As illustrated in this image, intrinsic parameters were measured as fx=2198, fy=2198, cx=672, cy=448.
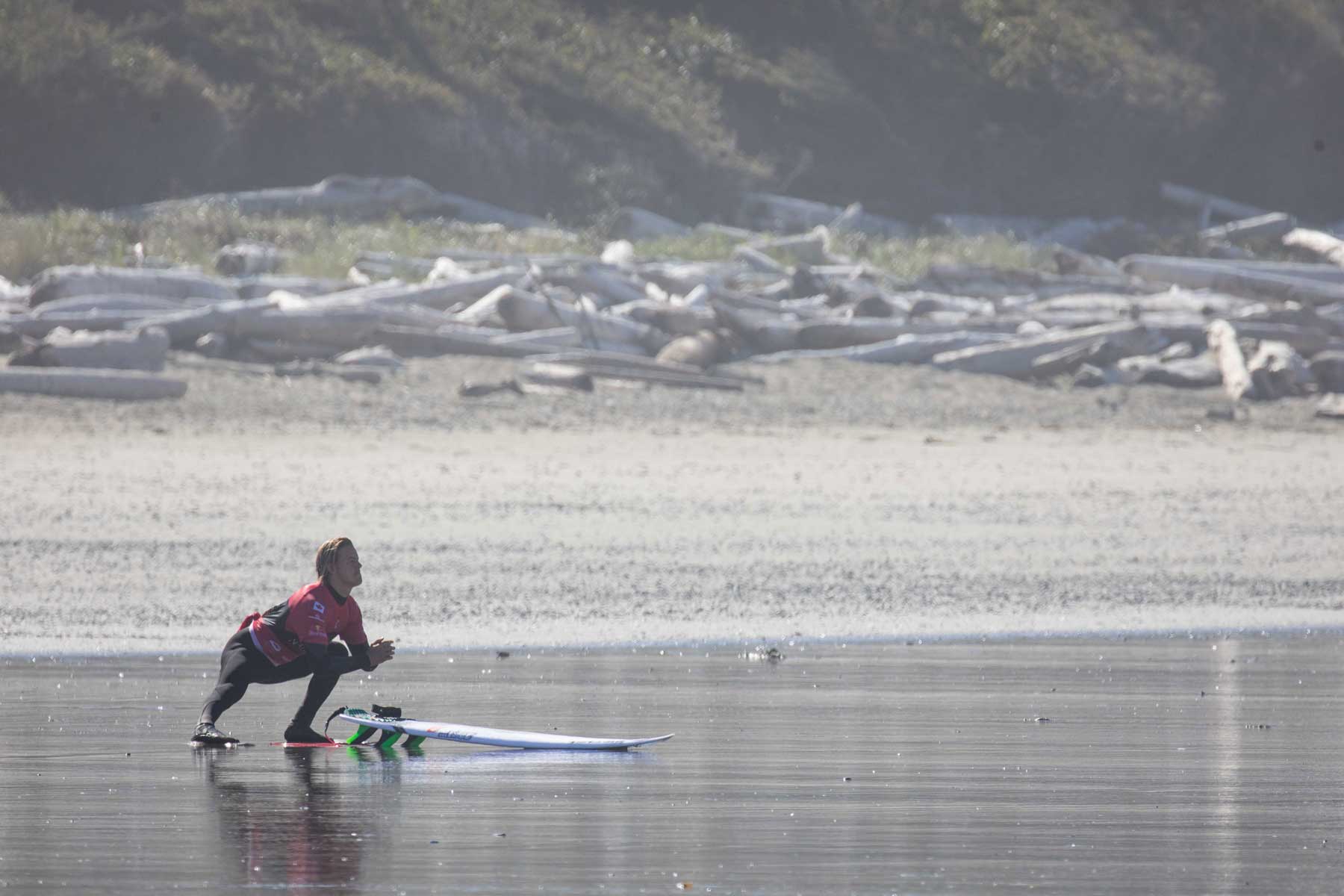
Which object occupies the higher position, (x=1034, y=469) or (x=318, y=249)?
(x=318, y=249)

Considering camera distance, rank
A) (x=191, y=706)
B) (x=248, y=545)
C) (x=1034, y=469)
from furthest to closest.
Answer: (x=1034, y=469)
(x=248, y=545)
(x=191, y=706)

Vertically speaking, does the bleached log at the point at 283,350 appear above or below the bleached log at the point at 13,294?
below

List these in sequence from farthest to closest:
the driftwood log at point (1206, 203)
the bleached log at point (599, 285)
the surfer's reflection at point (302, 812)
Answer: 1. the driftwood log at point (1206, 203)
2. the bleached log at point (599, 285)
3. the surfer's reflection at point (302, 812)

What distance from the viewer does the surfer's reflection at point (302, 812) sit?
6164mm

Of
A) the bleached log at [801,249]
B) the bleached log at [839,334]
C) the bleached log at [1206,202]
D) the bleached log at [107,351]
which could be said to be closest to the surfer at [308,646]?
the bleached log at [107,351]

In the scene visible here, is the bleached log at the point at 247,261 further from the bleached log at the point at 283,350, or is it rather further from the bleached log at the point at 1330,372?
A: the bleached log at the point at 1330,372

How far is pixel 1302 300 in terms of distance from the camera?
1107 inches

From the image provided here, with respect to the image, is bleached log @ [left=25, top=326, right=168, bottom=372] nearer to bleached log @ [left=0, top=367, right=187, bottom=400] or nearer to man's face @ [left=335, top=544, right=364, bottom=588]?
bleached log @ [left=0, top=367, right=187, bottom=400]

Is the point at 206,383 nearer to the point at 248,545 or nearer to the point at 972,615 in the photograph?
the point at 248,545

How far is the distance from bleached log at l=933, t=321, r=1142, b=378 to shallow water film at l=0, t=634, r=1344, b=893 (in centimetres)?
1186

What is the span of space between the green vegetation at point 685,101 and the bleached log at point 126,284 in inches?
373

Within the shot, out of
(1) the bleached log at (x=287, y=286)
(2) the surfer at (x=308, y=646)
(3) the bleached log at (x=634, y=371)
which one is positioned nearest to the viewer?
(2) the surfer at (x=308, y=646)

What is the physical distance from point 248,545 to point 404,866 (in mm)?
8469

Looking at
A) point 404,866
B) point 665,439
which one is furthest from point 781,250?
point 404,866
